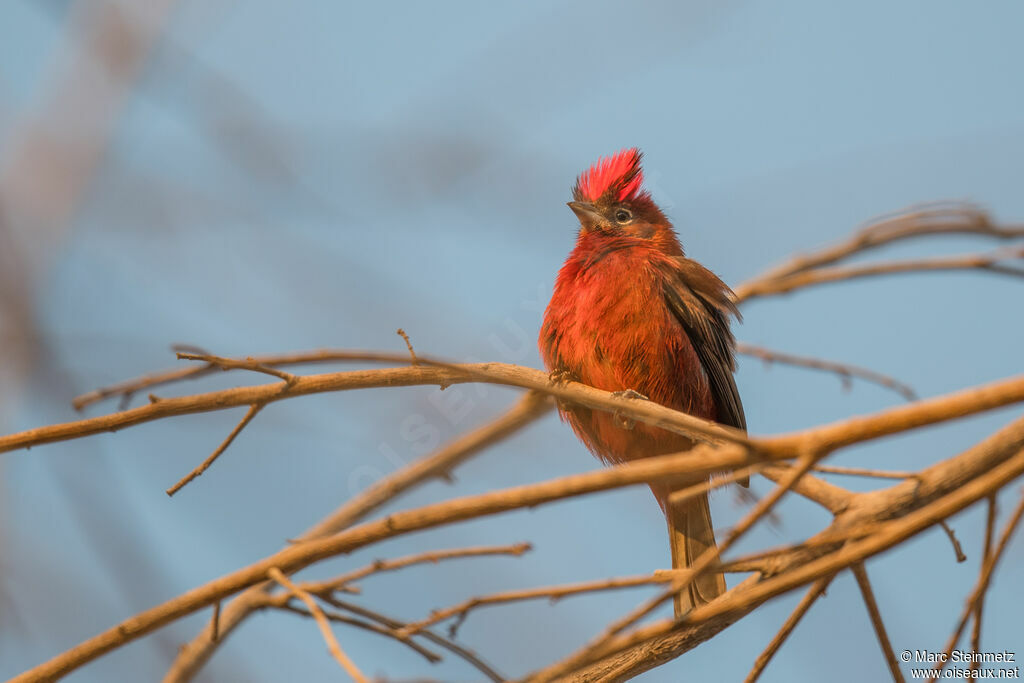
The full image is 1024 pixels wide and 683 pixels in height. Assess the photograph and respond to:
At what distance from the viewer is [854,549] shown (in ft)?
5.68

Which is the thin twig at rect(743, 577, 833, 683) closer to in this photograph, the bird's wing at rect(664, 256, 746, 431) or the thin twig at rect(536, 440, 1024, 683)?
the thin twig at rect(536, 440, 1024, 683)

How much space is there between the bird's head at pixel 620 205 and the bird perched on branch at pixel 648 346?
0.41ft

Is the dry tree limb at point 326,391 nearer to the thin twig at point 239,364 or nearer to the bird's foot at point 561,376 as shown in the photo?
the thin twig at point 239,364

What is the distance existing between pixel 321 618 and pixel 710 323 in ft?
9.56

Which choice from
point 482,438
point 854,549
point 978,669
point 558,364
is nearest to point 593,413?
point 558,364

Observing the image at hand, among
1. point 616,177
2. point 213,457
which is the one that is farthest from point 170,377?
point 616,177

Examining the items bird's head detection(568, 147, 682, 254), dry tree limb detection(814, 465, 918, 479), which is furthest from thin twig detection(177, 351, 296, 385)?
bird's head detection(568, 147, 682, 254)

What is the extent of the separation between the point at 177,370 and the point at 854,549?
6.54ft

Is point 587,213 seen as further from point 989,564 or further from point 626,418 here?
point 989,564

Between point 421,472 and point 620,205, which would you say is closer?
point 421,472

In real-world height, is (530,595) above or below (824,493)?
below

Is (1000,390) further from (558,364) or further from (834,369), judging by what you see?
(558,364)

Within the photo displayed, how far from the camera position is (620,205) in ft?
16.5

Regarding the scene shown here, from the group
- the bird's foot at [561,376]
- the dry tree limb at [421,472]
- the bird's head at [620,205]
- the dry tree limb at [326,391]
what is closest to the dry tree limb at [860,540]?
the dry tree limb at [326,391]
